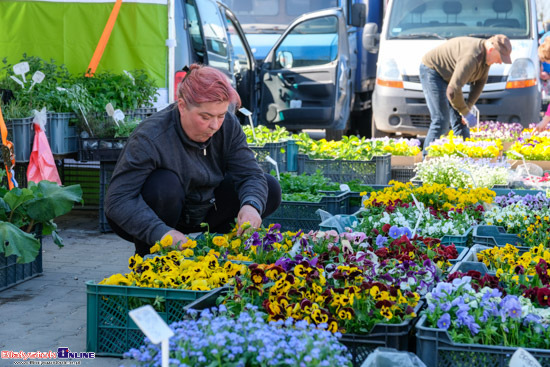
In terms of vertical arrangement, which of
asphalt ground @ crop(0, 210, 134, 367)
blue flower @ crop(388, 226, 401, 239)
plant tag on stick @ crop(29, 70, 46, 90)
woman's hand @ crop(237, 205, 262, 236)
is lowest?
asphalt ground @ crop(0, 210, 134, 367)

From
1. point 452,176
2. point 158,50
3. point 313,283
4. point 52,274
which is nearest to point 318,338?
point 313,283

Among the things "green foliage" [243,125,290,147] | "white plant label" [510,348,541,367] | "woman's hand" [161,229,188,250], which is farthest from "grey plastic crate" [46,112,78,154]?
"white plant label" [510,348,541,367]

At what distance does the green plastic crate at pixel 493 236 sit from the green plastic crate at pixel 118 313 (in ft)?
6.10

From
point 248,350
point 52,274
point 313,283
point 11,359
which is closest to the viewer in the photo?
point 248,350

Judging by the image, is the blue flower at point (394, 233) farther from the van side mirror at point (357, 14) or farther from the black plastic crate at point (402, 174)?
the van side mirror at point (357, 14)

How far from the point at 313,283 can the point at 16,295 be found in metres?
2.28

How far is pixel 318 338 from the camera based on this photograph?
86.8 inches

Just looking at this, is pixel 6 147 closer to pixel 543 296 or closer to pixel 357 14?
pixel 543 296

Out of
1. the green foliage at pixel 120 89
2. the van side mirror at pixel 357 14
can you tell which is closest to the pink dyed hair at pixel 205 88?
the green foliage at pixel 120 89

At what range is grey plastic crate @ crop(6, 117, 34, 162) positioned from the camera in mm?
5875

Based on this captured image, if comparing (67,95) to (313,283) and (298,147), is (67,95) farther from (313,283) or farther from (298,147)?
(313,283)

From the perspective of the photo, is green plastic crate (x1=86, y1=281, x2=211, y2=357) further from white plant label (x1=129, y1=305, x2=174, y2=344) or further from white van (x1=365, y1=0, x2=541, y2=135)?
white van (x1=365, y1=0, x2=541, y2=135)

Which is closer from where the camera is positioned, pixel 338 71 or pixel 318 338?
pixel 318 338

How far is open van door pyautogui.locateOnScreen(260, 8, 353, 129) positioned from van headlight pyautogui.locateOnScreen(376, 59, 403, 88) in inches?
21.0
